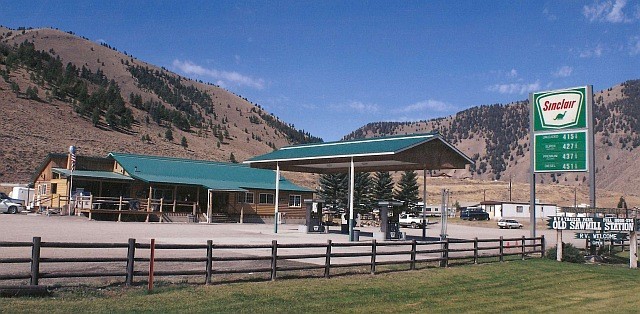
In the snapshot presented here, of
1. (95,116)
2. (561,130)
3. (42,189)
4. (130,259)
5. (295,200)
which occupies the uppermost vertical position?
(95,116)

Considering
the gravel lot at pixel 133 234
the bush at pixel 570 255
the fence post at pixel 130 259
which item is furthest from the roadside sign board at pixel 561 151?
the fence post at pixel 130 259

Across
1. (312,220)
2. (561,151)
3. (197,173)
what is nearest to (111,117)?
(197,173)

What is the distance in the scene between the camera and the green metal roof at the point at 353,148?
88.6ft

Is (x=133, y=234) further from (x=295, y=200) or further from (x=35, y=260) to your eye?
(x=295, y=200)

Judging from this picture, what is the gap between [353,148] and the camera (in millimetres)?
28922

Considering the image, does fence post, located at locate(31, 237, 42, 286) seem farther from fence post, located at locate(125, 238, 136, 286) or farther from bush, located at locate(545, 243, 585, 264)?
→ bush, located at locate(545, 243, 585, 264)

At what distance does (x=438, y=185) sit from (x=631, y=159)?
70384 mm

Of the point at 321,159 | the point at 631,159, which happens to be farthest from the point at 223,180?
the point at 631,159

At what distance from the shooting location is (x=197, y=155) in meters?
89.0

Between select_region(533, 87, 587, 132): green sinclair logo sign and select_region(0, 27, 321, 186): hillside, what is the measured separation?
50547 mm

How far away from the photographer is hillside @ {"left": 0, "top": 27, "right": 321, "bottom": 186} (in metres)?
70.2

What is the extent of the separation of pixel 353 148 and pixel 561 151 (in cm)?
921

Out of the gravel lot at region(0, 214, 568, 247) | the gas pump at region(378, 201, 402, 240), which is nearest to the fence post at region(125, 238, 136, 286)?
the gravel lot at region(0, 214, 568, 247)

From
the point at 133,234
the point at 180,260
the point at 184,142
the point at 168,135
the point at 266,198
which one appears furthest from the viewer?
the point at 168,135
